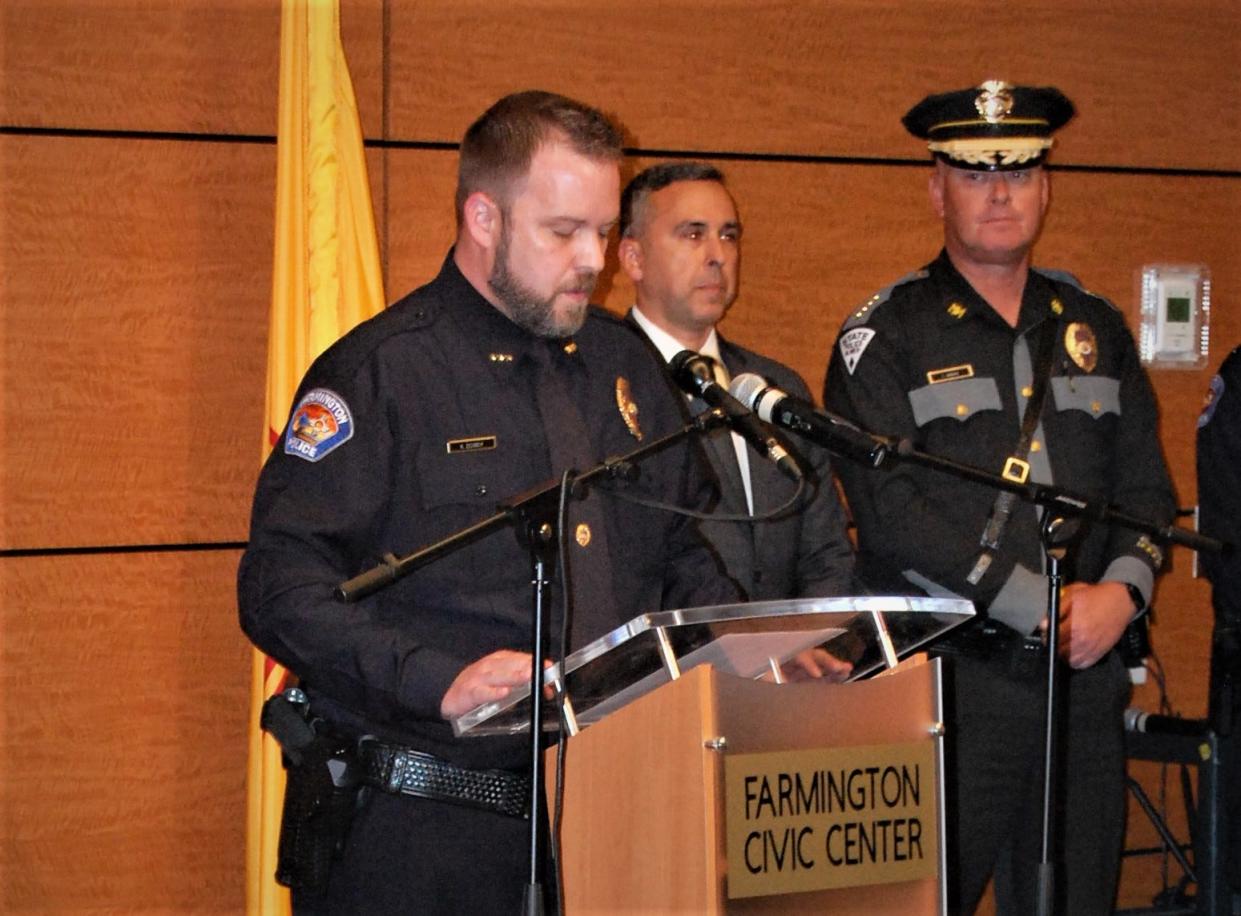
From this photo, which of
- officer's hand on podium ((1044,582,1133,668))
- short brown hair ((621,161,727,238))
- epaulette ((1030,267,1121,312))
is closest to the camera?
officer's hand on podium ((1044,582,1133,668))

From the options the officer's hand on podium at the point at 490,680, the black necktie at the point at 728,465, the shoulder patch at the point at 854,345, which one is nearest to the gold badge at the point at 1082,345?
the shoulder patch at the point at 854,345

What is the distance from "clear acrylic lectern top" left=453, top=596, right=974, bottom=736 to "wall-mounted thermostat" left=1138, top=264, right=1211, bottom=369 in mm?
2518

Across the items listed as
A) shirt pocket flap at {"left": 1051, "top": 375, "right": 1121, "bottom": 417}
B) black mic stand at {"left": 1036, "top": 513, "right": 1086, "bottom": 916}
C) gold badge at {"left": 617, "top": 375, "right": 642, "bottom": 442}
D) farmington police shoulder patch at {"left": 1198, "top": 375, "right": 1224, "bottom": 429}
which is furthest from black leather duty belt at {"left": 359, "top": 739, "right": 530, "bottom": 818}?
farmington police shoulder patch at {"left": 1198, "top": 375, "right": 1224, "bottom": 429}

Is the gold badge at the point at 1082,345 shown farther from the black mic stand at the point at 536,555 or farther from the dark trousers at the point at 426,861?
the dark trousers at the point at 426,861

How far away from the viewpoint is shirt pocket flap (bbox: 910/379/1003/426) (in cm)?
309

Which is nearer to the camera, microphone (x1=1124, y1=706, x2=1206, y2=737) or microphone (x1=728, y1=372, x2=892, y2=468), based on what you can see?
microphone (x1=728, y1=372, x2=892, y2=468)

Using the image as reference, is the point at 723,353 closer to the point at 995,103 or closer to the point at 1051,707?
the point at 995,103

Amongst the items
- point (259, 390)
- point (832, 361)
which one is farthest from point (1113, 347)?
point (259, 390)

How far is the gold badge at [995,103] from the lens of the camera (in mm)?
3205

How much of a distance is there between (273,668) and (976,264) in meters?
1.63

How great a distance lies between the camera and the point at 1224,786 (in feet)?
11.8

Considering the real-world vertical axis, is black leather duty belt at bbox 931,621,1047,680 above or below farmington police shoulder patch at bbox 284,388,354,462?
below

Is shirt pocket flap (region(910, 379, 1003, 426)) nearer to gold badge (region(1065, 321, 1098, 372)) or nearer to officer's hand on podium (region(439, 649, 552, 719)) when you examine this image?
gold badge (region(1065, 321, 1098, 372))

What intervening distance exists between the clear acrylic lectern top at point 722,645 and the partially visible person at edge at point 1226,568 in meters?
1.71
